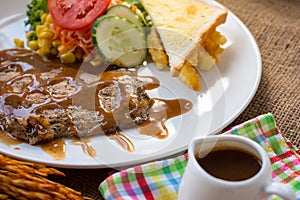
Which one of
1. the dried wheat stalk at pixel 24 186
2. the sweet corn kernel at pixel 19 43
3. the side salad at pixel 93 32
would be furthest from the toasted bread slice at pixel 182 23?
the dried wheat stalk at pixel 24 186

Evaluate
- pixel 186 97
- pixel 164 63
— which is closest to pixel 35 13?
pixel 164 63

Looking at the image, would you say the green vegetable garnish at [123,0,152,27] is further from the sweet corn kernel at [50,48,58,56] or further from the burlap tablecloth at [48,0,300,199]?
the burlap tablecloth at [48,0,300,199]

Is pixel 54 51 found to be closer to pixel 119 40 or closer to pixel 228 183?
pixel 119 40

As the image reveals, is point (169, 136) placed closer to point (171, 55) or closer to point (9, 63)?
point (171, 55)

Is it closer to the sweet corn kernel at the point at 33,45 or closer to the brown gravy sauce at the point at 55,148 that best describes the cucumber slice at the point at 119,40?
the sweet corn kernel at the point at 33,45

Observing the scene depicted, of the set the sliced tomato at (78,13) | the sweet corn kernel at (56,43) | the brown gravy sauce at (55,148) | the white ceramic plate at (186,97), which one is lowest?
the white ceramic plate at (186,97)

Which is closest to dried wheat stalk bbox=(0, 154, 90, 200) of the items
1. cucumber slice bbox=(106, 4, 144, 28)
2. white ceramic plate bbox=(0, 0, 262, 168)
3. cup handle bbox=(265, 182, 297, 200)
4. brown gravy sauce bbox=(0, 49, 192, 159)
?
white ceramic plate bbox=(0, 0, 262, 168)

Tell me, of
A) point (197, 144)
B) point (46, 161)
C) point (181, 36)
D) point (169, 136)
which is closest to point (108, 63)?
point (181, 36)
